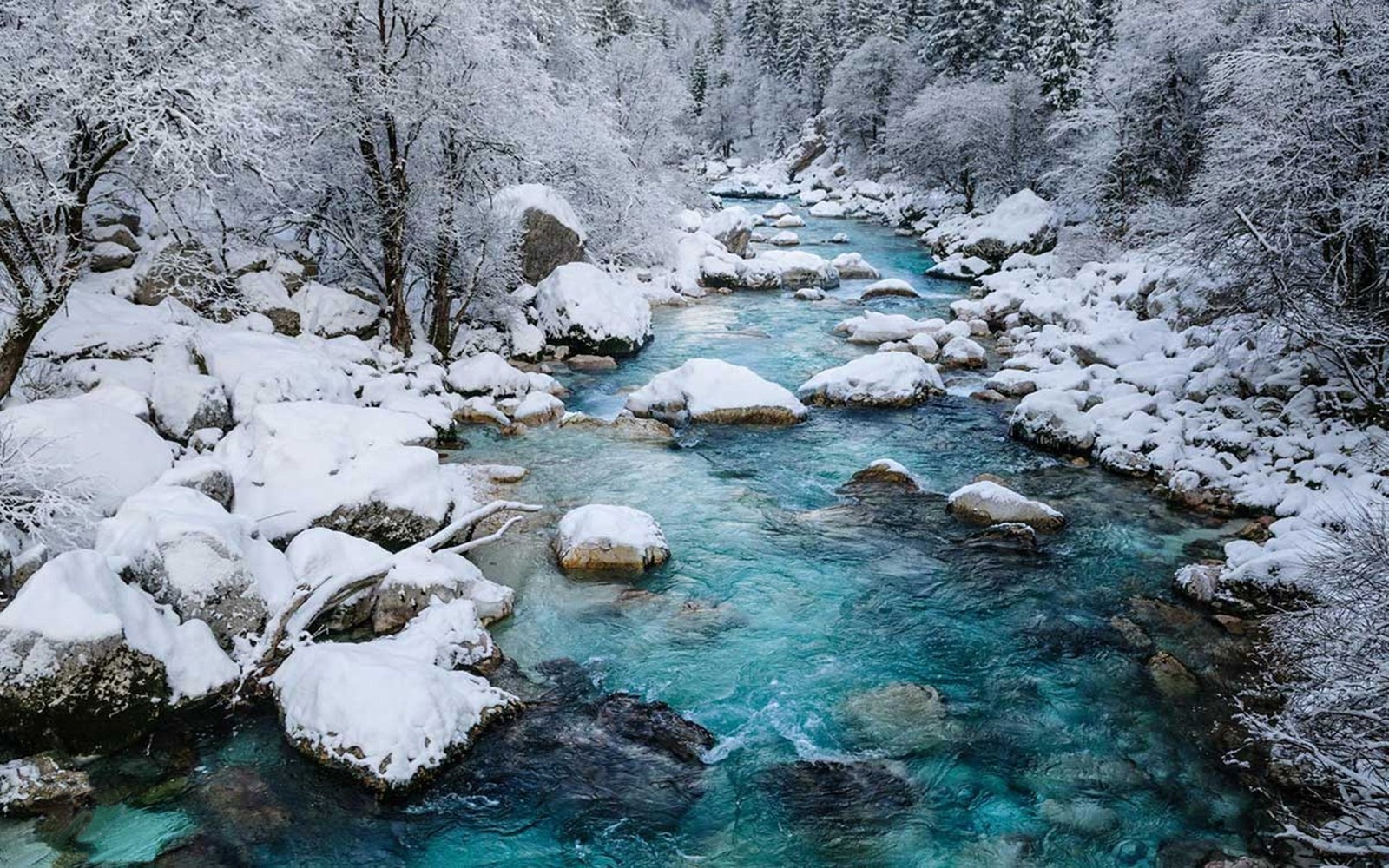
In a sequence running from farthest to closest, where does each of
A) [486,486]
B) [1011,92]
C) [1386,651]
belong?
[1011,92] < [486,486] < [1386,651]

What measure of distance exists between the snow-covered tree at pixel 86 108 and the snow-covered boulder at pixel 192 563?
356 centimetres

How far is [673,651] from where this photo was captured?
8.33 meters

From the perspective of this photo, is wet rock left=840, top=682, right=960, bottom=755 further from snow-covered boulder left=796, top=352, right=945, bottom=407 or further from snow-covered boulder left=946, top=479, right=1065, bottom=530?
snow-covered boulder left=796, top=352, right=945, bottom=407

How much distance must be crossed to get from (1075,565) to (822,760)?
16.5 feet

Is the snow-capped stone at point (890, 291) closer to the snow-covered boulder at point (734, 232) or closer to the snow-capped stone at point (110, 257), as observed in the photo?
the snow-covered boulder at point (734, 232)

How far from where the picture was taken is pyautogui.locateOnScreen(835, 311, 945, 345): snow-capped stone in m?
20.7

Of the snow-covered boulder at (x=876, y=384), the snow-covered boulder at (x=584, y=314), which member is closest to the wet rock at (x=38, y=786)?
the snow-covered boulder at (x=876, y=384)

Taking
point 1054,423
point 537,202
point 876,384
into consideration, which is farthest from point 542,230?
point 1054,423

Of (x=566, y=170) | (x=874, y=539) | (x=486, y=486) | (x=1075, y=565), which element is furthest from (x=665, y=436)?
(x=566, y=170)

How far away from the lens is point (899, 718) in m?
7.45

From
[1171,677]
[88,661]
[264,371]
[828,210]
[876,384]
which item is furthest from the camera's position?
[828,210]

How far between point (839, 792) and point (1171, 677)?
12.2 feet

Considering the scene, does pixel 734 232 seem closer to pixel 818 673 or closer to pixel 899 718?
pixel 818 673

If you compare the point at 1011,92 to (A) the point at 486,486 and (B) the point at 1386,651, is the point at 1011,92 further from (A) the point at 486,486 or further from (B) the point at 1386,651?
(B) the point at 1386,651
